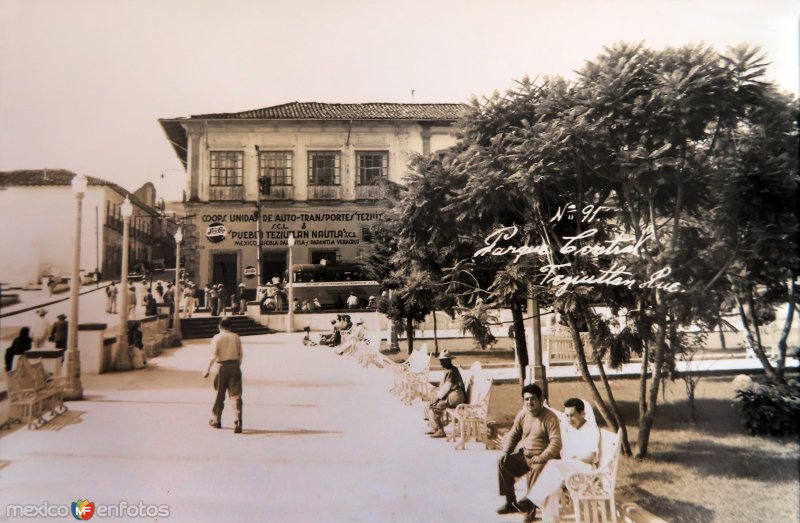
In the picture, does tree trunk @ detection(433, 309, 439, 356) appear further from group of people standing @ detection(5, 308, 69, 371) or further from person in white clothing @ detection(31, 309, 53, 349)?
person in white clothing @ detection(31, 309, 53, 349)

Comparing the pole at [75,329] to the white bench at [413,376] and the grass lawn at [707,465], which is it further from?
the grass lawn at [707,465]

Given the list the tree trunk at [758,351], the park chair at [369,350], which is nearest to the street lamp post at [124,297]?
the park chair at [369,350]

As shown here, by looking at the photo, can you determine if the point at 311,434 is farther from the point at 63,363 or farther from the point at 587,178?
the point at 587,178

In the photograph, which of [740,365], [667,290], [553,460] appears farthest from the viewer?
[740,365]

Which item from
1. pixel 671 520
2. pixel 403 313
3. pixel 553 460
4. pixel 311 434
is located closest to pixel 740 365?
pixel 671 520

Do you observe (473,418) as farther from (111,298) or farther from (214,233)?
(111,298)

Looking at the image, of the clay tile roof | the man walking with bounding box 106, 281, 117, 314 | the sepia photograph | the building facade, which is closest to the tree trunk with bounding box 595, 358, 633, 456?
the sepia photograph

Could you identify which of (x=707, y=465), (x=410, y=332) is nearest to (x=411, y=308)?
(x=410, y=332)
